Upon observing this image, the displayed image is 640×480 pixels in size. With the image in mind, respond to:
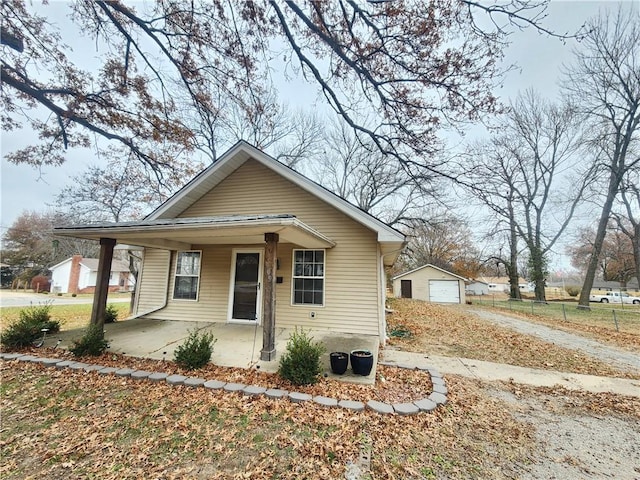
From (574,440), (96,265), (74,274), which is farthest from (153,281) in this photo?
(96,265)

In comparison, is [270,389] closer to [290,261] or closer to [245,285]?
[290,261]

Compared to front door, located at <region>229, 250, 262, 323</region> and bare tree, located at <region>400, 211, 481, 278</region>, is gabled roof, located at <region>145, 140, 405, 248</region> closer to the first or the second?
front door, located at <region>229, 250, 262, 323</region>

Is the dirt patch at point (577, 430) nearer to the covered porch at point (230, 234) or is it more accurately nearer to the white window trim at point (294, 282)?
the covered porch at point (230, 234)

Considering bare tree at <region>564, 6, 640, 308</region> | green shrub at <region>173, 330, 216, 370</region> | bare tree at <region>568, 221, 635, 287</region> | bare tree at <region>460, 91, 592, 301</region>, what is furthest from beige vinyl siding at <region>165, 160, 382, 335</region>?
bare tree at <region>568, 221, 635, 287</region>

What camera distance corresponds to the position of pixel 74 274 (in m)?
30.9

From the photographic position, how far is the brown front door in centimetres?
2614

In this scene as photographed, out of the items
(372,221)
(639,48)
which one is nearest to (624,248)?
(639,48)

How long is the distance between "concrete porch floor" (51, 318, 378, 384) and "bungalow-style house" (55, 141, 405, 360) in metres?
0.42

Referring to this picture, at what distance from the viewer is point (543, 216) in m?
23.8

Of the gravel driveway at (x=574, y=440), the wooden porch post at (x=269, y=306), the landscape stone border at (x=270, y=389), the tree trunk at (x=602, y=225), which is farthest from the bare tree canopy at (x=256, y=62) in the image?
the tree trunk at (x=602, y=225)

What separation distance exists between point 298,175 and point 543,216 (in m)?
26.3

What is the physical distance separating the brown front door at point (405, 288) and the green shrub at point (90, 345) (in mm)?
24684

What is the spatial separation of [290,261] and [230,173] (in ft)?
11.2

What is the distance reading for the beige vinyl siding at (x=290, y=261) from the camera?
7.00m
